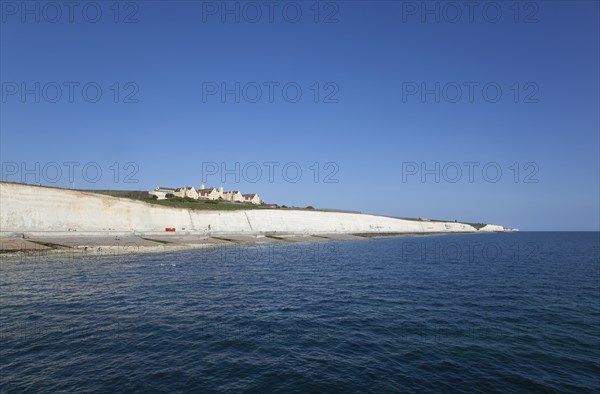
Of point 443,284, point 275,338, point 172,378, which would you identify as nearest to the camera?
point 172,378

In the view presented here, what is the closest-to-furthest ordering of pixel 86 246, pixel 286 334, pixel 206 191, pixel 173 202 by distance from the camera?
pixel 286 334
pixel 86 246
pixel 173 202
pixel 206 191

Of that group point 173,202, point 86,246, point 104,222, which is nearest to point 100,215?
point 104,222

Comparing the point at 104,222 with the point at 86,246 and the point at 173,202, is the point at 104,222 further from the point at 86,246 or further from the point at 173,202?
the point at 173,202

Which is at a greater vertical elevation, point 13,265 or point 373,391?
point 13,265

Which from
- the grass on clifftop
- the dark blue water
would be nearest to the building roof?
the grass on clifftop

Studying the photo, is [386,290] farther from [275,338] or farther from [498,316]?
[275,338]

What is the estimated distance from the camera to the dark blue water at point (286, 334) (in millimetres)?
14056

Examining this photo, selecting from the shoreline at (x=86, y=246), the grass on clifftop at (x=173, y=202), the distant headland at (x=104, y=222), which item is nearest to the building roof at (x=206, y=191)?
the grass on clifftop at (x=173, y=202)

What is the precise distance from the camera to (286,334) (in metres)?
19.3

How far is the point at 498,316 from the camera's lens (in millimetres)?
24156

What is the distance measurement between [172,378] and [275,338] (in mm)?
6276

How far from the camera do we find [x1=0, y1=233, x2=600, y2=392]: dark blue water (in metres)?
14.1

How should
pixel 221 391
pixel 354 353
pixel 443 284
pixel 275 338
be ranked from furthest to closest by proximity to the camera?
1. pixel 443 284
2. pixel 275 338
3. pixel 354 353
4. pixel 221 391

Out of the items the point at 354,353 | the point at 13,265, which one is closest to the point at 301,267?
the point at 354,353
